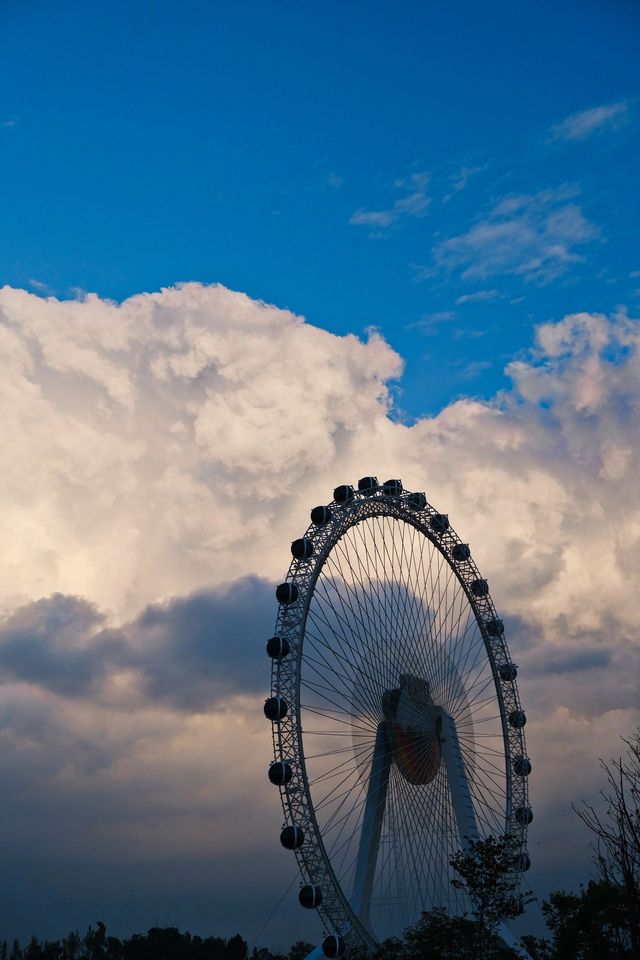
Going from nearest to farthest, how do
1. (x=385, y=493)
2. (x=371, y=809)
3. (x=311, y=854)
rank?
(x=311, y=854), (x=371, y=809), (x=385, y=493)

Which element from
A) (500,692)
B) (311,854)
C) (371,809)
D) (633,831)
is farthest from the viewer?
(500,692)

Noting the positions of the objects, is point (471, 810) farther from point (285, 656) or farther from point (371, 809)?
point (285, 656)

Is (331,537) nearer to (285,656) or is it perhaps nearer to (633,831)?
(285,656)

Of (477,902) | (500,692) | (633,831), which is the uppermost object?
(500,692)

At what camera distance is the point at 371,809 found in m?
44.5

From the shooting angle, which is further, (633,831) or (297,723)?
(297,723)

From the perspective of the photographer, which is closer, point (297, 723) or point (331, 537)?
point (297, 723)

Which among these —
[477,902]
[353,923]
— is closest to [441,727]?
[477,902]

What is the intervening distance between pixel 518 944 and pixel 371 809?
1014 cm

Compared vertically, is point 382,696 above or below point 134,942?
below

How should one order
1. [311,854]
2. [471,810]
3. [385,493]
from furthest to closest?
[385,493] < [471,810] < [311,854]

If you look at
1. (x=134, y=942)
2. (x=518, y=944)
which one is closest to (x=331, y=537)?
(x=518, y=944)

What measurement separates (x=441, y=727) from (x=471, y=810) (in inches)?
158

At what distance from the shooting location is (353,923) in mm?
40688
